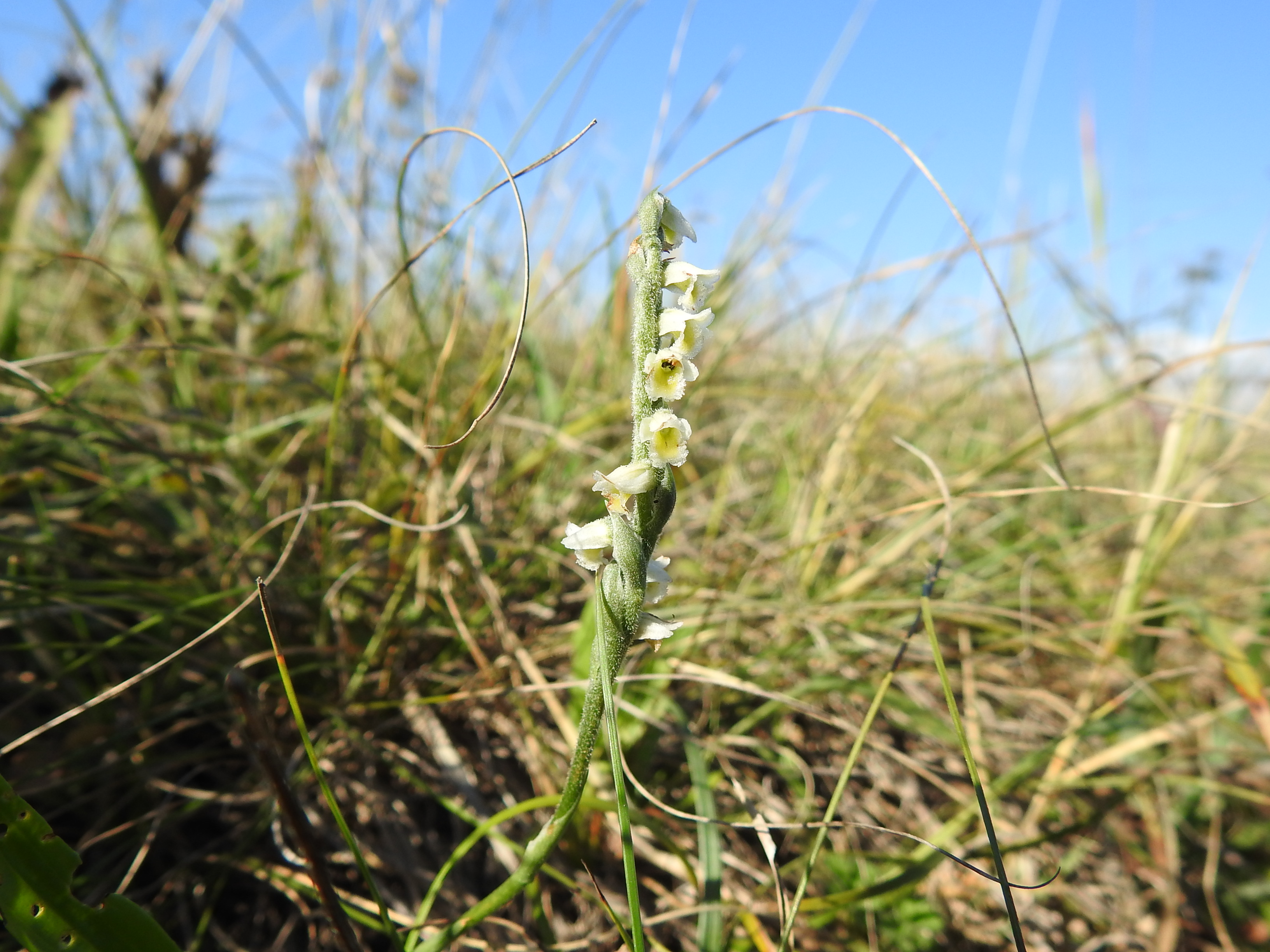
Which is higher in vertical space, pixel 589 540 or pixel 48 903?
pixel 589 540

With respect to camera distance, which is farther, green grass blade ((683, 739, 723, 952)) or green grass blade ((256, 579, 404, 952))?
green grass blade ((683, 739, 723, 952))

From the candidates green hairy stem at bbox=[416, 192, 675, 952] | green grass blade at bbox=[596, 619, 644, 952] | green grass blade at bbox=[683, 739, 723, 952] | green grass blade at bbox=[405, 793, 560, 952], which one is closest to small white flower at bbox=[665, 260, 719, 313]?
green hairy stem at bbox=[416, 192, 675, 952]

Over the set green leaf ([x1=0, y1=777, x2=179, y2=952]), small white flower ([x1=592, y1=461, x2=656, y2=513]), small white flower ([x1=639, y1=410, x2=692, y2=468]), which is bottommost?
green leaf ([x1=0, y1=777, x2=179, y2=952])

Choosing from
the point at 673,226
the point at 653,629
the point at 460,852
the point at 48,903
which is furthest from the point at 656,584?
the point at 48,903

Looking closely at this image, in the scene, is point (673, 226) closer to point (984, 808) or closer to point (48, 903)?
point (984, 808)

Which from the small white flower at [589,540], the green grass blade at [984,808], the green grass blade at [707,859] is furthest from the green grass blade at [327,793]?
the green grass blade at [984,808]

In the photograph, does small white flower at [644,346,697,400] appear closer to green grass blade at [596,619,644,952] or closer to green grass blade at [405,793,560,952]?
green grass blade at [596,619,644,952]

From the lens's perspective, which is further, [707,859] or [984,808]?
[707,859]

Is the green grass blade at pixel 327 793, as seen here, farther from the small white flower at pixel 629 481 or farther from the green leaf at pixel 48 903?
the small white flower at pixel 629 481
